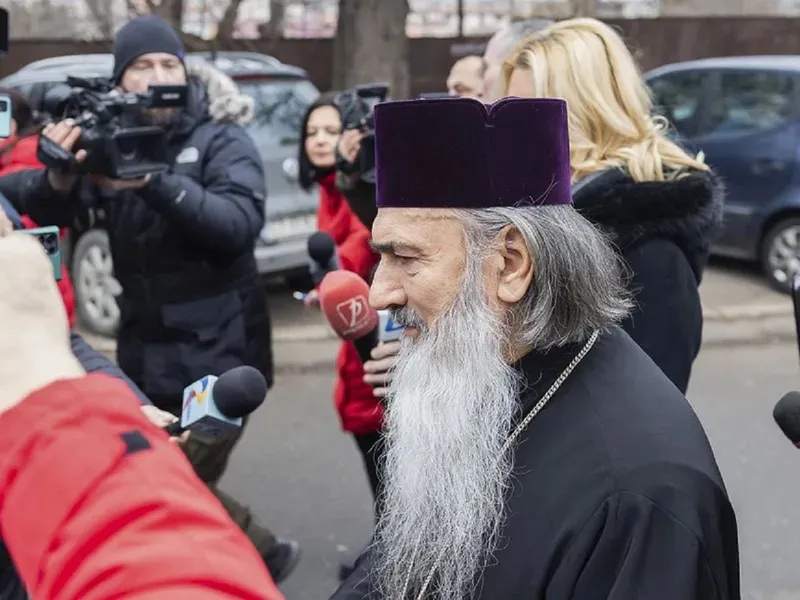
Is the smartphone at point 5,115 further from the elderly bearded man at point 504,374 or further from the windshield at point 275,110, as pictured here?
the windshield at point 275,110

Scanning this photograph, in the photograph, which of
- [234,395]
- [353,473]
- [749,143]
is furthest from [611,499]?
[749,143]

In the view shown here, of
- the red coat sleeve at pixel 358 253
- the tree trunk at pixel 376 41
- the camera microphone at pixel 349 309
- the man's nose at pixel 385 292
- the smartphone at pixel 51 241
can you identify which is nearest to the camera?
the man's nose at pixel 385 292

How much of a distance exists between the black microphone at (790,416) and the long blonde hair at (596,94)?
96 cm

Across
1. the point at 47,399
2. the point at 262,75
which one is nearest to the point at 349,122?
the point at 47,399

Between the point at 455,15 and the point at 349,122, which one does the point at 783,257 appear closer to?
the point at 349,122

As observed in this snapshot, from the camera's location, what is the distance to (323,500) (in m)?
4.91

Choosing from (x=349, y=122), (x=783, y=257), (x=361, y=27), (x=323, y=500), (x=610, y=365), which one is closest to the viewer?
(x=610, y=365)

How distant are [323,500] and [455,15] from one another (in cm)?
1027

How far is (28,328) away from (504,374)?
900 millimetres

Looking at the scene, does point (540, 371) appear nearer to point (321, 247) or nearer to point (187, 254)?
point (187, 254)

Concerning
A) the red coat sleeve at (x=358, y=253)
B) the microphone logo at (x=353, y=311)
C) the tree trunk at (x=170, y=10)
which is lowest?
the red coat sleeve at (x=358, y=253)

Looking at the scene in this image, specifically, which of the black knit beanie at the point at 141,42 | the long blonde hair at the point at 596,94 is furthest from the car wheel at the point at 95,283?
the long blonde hair at the point at 596,94

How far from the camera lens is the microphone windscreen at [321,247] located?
3.80 meters

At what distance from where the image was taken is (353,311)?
2.90 metres
